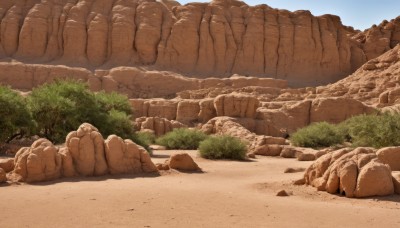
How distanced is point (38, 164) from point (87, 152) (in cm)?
127

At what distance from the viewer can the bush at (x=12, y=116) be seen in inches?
660

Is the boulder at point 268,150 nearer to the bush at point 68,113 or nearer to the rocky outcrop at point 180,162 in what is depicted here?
the bush at point 68,113

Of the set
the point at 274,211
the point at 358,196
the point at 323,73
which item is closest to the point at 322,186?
the point at 358,196

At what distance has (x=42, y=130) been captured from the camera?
62.8ft

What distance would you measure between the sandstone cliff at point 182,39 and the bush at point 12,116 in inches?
1081

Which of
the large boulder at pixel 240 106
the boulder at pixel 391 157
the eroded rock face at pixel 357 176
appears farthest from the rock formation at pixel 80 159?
the large boulder at pixel 240 106

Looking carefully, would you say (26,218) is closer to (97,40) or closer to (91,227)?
(91,227)

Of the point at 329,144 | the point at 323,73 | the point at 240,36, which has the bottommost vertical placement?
the point at 329,144

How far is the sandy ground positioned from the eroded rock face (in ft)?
0.82

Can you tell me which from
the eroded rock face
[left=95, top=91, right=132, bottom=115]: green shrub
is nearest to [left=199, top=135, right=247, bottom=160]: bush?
[left=95, top=91, right=132, bottom=115]: green shrub

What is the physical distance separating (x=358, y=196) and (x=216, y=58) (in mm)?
40453

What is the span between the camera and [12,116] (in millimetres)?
16797

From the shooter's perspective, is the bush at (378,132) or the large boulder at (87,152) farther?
the bush at (378,132)

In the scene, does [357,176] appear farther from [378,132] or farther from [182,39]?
[182,39]
